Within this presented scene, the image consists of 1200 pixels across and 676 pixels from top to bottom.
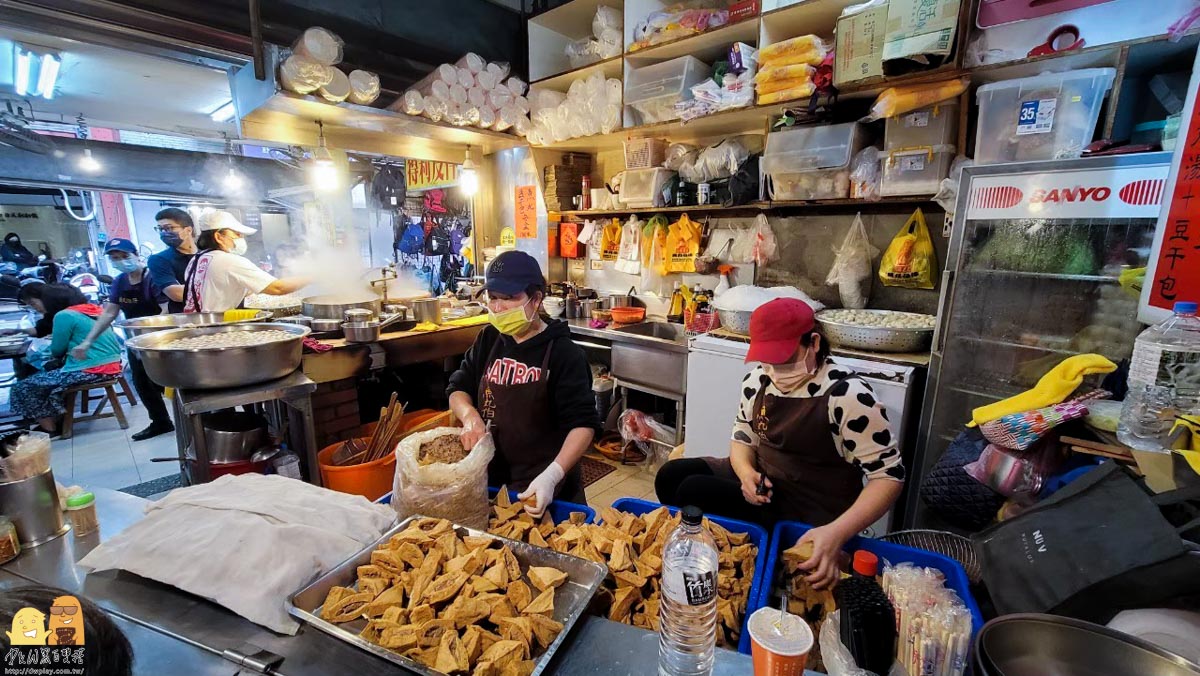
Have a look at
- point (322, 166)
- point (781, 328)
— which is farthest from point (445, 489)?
point (322, 166)

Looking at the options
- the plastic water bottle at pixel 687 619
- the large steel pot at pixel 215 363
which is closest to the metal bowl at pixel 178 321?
the large steel pot at pixel 215 363

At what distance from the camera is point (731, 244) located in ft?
12.1

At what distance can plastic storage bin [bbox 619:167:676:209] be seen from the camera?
3.76 metres

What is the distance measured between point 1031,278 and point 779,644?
2.46 meters

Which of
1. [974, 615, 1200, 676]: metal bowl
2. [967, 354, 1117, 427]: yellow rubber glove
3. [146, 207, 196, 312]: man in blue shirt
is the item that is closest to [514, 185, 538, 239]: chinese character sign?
[146, 207, 196, 312]: man in blue shirt

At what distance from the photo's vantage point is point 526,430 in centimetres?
184

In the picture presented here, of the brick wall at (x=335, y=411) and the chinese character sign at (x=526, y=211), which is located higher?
the chinese character sign at (x=526, y=211)

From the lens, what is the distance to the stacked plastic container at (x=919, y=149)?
2.50 m

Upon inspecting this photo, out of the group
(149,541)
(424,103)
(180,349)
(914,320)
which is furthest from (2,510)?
(914,320)

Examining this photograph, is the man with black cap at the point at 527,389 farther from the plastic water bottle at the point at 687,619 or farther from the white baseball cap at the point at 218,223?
the white baseball cap at the point at 218,223

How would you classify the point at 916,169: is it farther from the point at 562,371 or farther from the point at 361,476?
the point at 361,476

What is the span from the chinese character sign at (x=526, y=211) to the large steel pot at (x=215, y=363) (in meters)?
2.70

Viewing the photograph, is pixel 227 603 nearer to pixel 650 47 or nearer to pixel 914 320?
pixel 914 320

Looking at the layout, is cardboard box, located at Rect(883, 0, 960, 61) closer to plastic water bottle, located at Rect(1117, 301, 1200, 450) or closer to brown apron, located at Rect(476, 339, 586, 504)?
plastic water bottle, located at Rect(1117, 301, 1200, 450)
